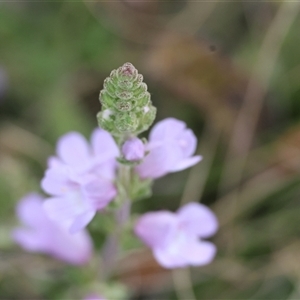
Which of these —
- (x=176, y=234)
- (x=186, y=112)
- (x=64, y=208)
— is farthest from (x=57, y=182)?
(x=186, y=112)

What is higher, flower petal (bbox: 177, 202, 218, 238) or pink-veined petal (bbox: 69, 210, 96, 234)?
flower petal (bbox: 177, 202, 218, 238)

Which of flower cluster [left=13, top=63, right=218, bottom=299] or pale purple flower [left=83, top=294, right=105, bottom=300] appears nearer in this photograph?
flower cluster [left=13, top=63, right=218, bottom=299]

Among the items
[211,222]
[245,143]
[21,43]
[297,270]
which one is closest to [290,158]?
[245,143]

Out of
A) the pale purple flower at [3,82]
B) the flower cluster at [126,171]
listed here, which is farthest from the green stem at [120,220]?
the pale purple flower at [3,82]

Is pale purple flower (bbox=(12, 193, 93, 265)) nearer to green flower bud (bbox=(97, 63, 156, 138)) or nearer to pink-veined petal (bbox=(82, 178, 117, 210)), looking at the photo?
pink-veined petal (bbox=(82, 178, 117, 210))

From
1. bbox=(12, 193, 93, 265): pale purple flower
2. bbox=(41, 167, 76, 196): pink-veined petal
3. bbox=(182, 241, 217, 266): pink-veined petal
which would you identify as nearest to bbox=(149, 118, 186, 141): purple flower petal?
bbox=(41, 167, 76, 196): pink-veined petal

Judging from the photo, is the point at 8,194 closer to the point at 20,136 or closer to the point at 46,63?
the point at 20,136

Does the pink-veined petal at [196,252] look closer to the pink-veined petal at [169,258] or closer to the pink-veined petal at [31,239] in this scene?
the pink-veined petal at [169,258]
